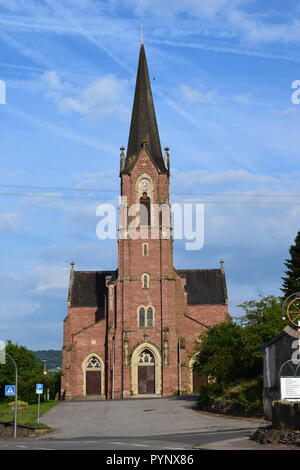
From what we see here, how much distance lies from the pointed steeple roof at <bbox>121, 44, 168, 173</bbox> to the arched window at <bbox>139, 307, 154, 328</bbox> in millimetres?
14039

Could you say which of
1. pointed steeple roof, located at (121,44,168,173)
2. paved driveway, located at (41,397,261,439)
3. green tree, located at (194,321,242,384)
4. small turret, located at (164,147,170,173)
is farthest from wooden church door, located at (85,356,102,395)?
small turret, located at (164,147,170,173)

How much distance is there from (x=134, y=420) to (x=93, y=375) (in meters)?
26.4

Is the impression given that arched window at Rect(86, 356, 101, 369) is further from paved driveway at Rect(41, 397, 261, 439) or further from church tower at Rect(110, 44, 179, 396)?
paved driveway at Rect(41, 397, 261, 439)

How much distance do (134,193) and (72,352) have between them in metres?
17.2

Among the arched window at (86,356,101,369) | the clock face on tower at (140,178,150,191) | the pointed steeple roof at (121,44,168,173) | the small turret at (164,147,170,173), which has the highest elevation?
the pointed steeple roof at (121,44,168,173)

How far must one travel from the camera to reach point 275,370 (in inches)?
1255

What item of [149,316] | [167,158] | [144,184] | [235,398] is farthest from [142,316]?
[235,398]

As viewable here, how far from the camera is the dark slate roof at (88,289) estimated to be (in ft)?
232

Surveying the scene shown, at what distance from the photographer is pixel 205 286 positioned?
242ft

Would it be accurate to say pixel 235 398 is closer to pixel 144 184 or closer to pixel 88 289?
pixel 144 184

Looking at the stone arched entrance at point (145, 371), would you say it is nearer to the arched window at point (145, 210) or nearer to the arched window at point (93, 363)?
the arched window at point (93, 363)

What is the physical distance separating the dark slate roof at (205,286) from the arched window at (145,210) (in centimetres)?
1069

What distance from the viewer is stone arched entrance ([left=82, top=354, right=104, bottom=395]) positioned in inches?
2500
